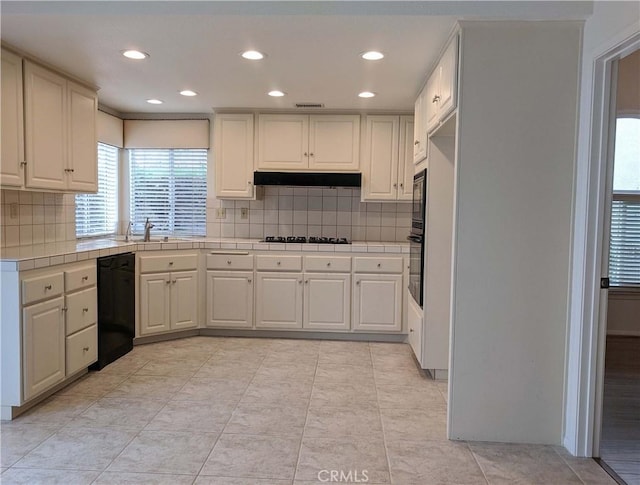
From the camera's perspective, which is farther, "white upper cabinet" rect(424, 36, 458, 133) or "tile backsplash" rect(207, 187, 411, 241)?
"tile backsplash" rect(207, 187, 411, 241)

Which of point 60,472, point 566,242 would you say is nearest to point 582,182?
point 566,242

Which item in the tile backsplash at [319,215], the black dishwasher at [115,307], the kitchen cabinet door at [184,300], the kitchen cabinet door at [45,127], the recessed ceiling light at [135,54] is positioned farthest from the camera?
the tile backsplash at [319,215]

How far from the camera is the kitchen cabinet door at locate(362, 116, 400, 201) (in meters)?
4.71

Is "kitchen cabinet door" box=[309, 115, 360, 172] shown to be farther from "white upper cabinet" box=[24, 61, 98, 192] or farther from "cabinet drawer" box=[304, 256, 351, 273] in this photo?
"white upper cabinet" box=[24, 61, 98, 192]

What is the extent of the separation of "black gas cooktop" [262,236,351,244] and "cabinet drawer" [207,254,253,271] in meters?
0.36

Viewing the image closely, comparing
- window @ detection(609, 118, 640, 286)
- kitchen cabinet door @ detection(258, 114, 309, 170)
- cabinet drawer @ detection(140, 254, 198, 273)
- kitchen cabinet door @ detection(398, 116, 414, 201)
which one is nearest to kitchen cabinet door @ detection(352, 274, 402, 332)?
kitchen cabinet door @ detection(398, 116, 414, 201)

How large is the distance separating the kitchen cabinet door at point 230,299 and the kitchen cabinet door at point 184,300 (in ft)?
0.43

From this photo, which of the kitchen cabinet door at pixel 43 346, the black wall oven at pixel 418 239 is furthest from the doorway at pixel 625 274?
the kitchen cabinet door at pixel 43 346

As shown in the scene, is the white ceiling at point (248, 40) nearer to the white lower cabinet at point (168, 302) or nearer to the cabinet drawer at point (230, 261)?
the cabinet drawer at point (230, 261)

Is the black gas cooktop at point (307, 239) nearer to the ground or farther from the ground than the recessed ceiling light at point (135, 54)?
nearer to the ground

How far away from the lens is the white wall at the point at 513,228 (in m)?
2.48

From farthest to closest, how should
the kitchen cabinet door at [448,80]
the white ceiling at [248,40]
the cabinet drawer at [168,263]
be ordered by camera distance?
the cabinet drawer at [168,263]
the kitchen cabinet door at [448,80]
the white ceiling at [248,40]

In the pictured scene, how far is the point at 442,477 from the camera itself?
223 centimetres

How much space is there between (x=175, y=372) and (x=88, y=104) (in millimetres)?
2228
